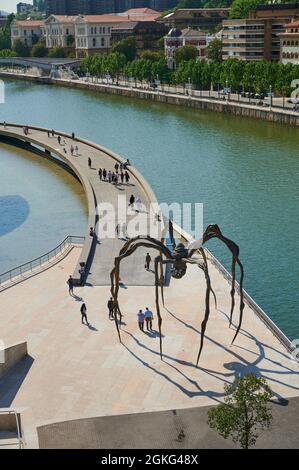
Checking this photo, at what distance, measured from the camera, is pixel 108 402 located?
21406 millimetres

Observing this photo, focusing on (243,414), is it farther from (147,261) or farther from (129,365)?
(147,261)

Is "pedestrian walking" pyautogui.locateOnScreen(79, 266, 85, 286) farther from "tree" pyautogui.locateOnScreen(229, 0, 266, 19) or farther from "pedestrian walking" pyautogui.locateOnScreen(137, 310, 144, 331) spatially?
"tree" pyautogui.locateOnScreen(229, 0, 266, 19)

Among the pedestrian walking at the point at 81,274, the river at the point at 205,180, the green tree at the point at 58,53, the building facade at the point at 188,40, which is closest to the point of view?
the pedestrian walking at the point at 81,274

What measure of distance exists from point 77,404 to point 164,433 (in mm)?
3153

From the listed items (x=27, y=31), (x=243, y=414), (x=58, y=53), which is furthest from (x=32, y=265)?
(x=27, y=31)

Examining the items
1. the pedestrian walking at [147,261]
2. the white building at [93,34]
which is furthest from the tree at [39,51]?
the pedestrian walking at [147,261]

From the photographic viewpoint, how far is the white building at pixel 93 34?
16700 centimetres

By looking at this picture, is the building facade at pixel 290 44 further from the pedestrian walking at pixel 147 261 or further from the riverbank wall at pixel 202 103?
the pedestrian walking at pixel 147 261

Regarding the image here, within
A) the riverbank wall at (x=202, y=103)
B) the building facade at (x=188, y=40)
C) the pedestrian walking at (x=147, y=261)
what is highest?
the building facade at (x=188, y=40)

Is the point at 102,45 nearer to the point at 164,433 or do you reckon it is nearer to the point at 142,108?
the point at 142,108

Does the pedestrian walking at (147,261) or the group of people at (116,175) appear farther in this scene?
the group of people at (116,175)

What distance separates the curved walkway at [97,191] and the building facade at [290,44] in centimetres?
4420

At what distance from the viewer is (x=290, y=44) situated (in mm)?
101625

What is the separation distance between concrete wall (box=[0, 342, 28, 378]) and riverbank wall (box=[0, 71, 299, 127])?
2407 inches
